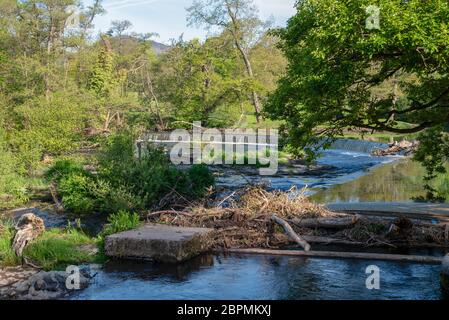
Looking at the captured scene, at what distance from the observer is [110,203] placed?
1698cm

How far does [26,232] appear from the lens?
37.4 feet

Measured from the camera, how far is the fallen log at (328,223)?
1302cm

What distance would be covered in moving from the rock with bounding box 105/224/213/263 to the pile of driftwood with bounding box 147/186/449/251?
1031 millimetres

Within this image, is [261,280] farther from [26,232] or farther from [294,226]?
[26,232]

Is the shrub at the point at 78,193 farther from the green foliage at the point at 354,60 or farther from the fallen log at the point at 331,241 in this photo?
the fallen log at the point at 331,241

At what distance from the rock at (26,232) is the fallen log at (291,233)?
5.42 meters

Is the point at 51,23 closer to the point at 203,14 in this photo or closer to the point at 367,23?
the point at 203,14

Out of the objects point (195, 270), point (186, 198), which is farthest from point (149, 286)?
point (186, 198)

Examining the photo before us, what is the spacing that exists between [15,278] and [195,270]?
10.8ft

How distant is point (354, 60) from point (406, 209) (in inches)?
284

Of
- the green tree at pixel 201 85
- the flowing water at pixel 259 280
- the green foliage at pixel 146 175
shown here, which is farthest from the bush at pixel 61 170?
the green tree at pixel 201 85

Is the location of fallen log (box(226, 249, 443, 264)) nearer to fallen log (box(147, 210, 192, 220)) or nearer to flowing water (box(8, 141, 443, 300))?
flowing water (box(8, 141, 443, 300))

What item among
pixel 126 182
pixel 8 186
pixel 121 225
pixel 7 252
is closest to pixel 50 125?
pixel 8 186
